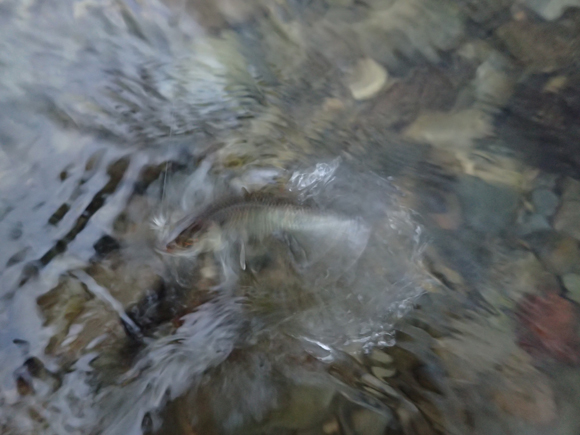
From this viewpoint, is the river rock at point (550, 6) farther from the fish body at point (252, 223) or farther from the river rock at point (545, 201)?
the fish body at point (252, 223)

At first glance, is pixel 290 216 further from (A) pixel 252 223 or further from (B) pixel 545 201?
(B) pixel 545 201

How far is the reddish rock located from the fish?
Answer: 0.91 meters

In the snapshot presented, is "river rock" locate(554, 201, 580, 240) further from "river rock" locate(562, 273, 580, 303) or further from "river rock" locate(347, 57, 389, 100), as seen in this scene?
"river rock" locate(347, 57, 389, 100)

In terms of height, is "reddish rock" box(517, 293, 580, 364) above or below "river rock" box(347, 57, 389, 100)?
below

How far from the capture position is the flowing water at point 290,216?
1980 mm

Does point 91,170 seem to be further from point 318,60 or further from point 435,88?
point 435,88

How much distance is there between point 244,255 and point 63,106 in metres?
1.24

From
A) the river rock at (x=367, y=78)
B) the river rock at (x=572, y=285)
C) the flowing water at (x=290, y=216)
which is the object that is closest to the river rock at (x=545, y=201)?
the flowing water at (x=290, y=216)

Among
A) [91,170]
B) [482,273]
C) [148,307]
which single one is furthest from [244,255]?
[482,273]

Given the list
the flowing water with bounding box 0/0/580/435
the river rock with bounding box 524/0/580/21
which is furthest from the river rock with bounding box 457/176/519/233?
the river rock with bounding box 524/0/580/21

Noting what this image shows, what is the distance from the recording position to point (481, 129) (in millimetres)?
2428

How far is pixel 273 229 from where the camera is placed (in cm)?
224

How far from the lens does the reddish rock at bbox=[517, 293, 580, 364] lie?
210 centimetres

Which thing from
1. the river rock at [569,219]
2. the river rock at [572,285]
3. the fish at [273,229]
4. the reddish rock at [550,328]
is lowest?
the reddish rock at [550,328]
